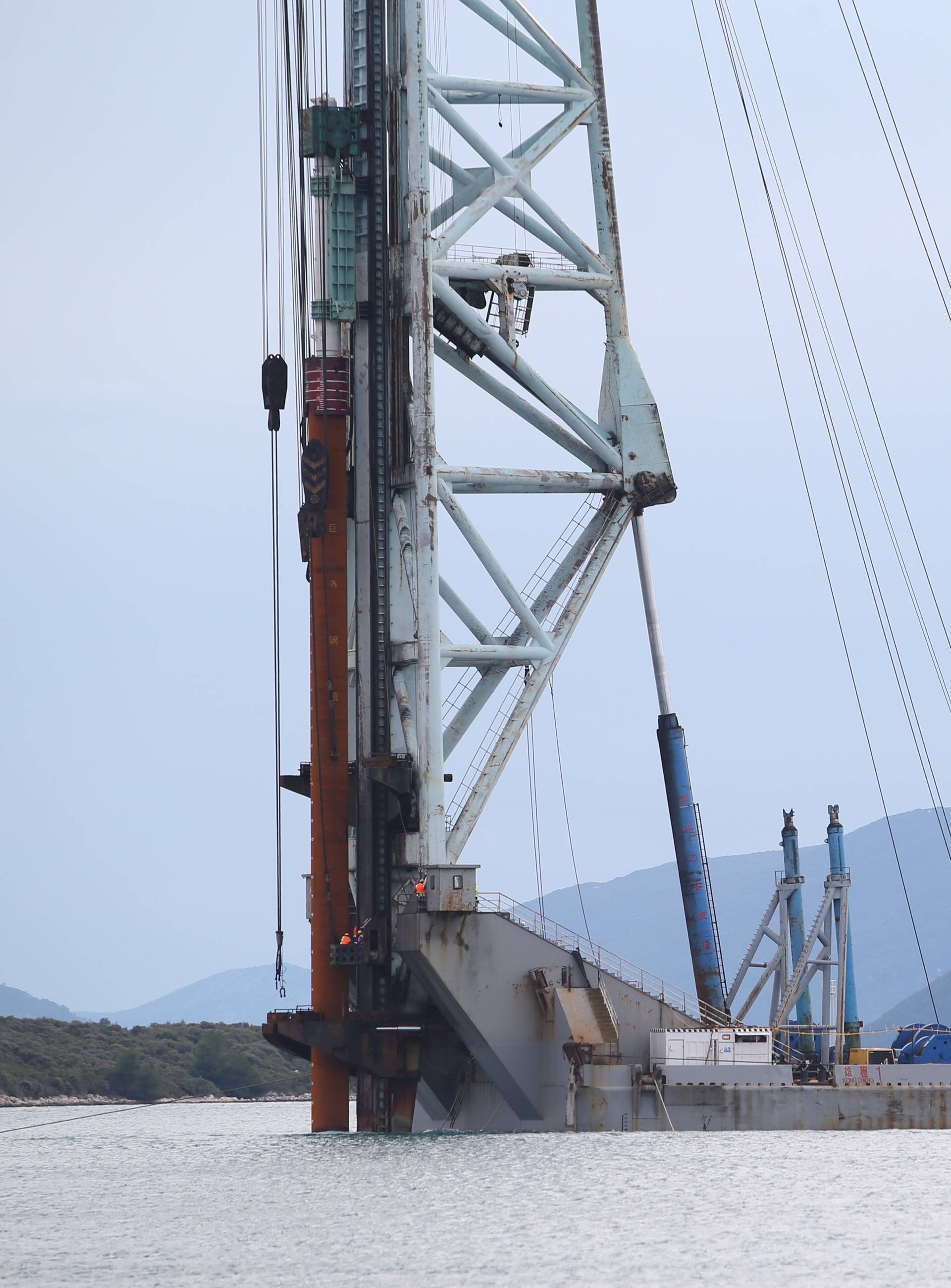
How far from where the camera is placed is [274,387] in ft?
162

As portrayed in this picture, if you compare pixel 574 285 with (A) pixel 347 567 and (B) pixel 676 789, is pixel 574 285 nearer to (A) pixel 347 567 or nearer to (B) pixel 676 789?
(A) pixel 347 567

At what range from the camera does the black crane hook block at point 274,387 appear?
49250 mm

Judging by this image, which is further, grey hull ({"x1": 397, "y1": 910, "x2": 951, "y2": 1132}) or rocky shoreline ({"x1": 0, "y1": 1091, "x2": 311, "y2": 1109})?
rocky shoreline ({"x1": 0, "y1": 1091, "x2": 311, "y2": 1109})

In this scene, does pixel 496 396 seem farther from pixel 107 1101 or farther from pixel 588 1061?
pixel 107 1101

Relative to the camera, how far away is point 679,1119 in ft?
125

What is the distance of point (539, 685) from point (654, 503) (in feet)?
16.8

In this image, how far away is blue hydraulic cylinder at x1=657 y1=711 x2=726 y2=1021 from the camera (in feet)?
142

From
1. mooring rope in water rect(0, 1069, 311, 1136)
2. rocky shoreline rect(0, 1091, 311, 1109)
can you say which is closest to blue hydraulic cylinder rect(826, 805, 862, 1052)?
mooring rope in water rect(0, 1069, 311, 1136)

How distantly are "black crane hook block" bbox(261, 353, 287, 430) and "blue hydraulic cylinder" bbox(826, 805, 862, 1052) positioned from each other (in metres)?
16.9

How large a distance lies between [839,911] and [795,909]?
3.38 meters

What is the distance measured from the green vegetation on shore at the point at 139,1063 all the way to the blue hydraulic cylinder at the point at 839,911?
200 ft

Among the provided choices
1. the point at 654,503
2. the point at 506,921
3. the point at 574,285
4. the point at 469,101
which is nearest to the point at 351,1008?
the point at 506,921

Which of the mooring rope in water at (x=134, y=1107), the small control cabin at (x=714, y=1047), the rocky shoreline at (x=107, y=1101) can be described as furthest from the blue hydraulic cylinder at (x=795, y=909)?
the rocky shoreline at (x=107, y=1101)

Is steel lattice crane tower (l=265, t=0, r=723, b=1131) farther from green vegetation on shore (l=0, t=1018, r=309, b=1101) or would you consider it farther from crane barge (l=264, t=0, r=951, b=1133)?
green vegetation on shore (l=0, t=1018, r=309, b=1101)
